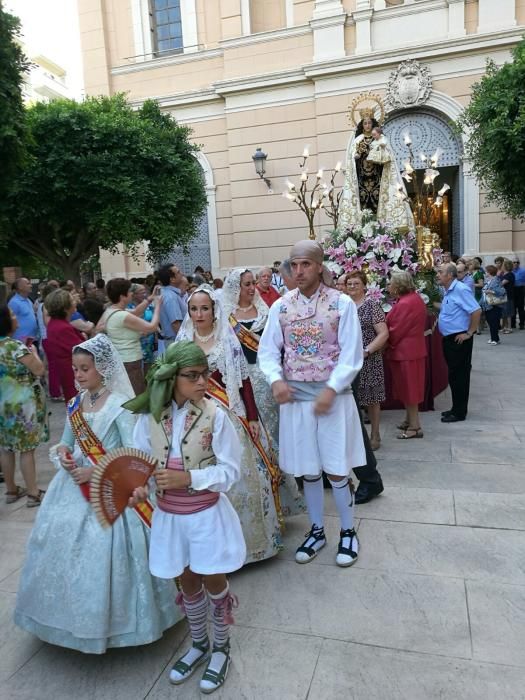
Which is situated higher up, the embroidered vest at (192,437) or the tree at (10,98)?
the tree at (10,98)

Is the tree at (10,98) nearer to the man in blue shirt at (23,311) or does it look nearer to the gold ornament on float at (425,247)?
the man in blue shirt at (23,311)

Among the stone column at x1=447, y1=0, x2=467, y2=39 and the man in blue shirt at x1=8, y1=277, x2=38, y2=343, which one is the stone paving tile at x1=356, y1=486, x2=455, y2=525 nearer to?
the man in blue shirt at x1=8, y1=277, x2=38, y2=343

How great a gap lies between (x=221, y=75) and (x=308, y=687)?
15.6m

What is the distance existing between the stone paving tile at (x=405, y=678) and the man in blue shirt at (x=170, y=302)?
17.0 feet

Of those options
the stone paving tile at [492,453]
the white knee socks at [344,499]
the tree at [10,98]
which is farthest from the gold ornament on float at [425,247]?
the tree at [10,98]

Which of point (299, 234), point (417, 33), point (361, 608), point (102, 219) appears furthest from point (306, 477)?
point (417, 33)

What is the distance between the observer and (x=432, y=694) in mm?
2225

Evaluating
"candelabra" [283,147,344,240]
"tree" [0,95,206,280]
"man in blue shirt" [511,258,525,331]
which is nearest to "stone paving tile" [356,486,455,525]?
"candelabra" [283,147,344,240]

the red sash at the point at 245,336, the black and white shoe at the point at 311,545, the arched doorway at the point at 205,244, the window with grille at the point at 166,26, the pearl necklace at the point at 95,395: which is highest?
the window with grille at the point at 166,26

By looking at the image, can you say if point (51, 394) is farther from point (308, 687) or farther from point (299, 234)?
point (299, 234)

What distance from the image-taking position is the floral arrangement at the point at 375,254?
647 centimetres

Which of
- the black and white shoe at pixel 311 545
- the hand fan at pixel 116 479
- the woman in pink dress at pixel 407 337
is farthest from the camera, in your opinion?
the woman in pink dress at pixel 407 337

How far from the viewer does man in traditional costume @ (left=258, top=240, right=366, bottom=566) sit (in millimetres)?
3053

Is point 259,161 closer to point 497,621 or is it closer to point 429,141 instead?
point 429,141
